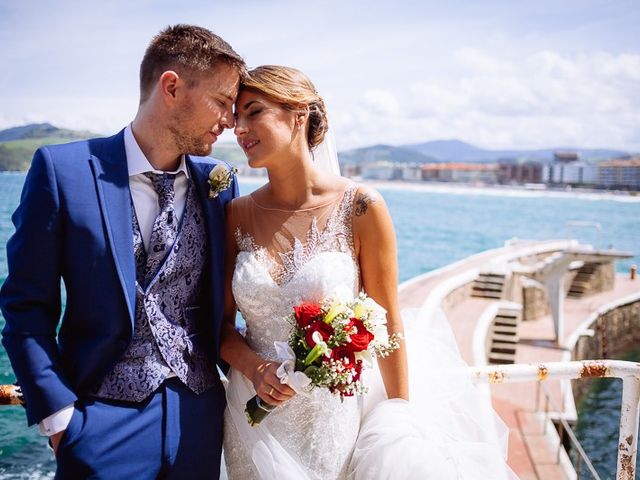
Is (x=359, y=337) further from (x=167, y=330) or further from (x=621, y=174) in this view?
(x=621, y=174)

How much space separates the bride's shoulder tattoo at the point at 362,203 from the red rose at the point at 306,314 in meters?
0.54

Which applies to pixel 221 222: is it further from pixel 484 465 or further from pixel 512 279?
pixel 512 279

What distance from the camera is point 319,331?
1887 millimetres

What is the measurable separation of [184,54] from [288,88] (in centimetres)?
43

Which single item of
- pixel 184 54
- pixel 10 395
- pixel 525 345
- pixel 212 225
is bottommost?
pixel 525 345

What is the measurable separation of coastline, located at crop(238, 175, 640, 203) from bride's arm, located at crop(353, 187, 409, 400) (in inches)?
5522

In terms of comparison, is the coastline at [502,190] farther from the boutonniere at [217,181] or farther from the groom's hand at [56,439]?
the groom's hand at [56,439]

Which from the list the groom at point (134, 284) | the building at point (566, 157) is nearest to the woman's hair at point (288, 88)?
the groom at point (134, 284)

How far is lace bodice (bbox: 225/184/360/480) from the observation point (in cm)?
221

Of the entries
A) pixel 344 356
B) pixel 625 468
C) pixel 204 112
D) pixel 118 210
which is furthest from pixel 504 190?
pixel 118 210

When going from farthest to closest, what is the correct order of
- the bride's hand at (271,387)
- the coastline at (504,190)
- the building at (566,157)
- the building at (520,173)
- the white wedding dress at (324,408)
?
the building at (566,157)
the building at (520,173)
the coastline at (504,190)
the white wedding dress at (324,408)
the bride's hand at (271,387)

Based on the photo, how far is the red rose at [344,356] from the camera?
1877 mm

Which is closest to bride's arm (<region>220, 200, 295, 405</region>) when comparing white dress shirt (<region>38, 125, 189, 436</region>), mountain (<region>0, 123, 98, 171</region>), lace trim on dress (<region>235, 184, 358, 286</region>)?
lace trim on dress (<region>235, 184, 358, 286</region>)

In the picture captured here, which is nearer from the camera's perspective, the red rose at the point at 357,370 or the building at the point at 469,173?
the red rose at the point at 357,370
